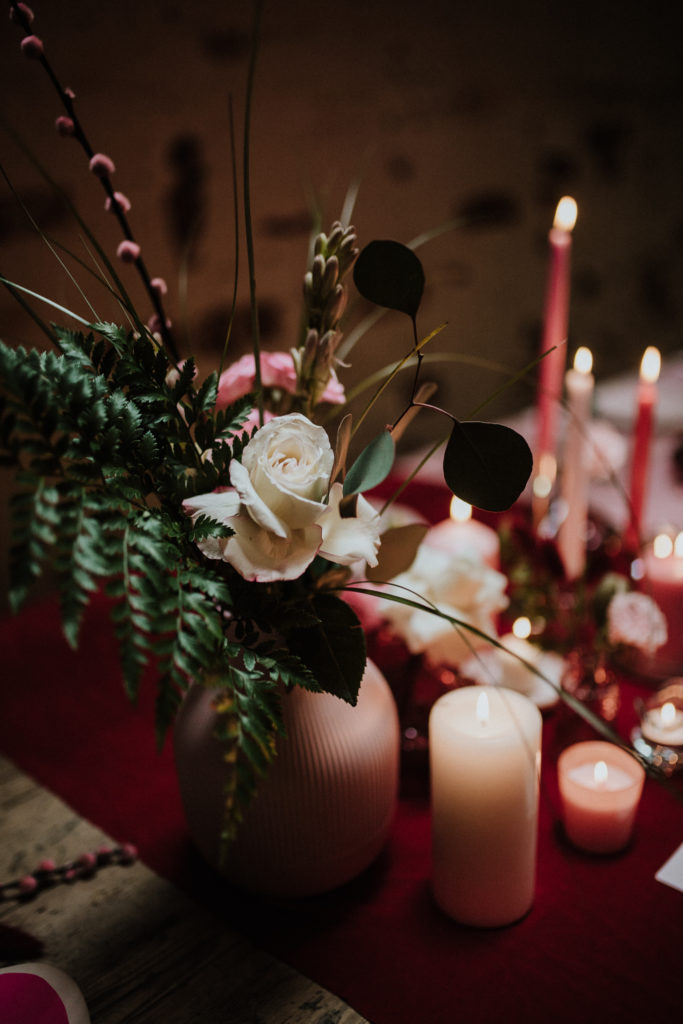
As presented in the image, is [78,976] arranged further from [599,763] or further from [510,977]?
[599,763]

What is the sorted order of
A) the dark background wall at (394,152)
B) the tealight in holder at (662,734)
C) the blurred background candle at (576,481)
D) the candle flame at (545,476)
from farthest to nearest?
1. the dark background wall at (394,152)
2. the candle flame at (545,476)
3. the blurred background candle at (576,481)
4. the tealight in holder at (662,734)

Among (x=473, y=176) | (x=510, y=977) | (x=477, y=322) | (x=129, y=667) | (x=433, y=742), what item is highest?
Answer: (x=473, y=176)

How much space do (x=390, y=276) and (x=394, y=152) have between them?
1.78 m

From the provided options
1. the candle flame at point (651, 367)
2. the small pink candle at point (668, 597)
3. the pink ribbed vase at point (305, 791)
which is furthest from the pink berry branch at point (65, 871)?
the candle flame at point (651, 367)

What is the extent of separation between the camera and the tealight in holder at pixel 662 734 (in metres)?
0.74

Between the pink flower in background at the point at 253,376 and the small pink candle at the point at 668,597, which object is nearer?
the pink flower in background at the point at 253,376

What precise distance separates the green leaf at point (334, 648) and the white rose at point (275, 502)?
67 mm

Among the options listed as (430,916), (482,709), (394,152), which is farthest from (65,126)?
(394,152)

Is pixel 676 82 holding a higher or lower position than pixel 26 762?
higher

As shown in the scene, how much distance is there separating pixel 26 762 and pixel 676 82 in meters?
3.20

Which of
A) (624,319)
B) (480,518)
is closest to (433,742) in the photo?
(480,518)

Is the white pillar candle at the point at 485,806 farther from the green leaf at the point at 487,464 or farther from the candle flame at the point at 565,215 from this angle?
the candle flame at the point at 565,215

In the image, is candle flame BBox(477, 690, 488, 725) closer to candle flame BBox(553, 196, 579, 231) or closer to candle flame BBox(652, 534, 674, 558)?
candle flame BBox(652, 534, 674, 558)

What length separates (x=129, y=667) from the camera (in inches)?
14.7
